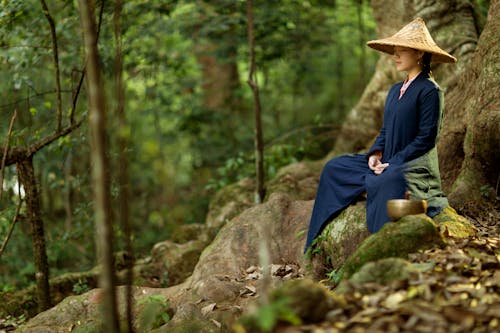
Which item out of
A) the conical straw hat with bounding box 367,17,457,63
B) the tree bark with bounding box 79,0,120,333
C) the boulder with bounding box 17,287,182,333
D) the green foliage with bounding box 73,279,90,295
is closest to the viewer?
the tree bark with bounding box 79,0,120,333

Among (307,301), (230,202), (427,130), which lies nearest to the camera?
(307,301)

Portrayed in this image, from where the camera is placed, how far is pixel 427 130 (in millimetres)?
4684

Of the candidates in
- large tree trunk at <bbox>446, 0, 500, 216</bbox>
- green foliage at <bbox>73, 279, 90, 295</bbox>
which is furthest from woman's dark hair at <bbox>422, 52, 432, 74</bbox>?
green foliage at <bbox>73, 279, 90, 295</bbox>

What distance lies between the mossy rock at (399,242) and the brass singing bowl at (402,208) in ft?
0.56

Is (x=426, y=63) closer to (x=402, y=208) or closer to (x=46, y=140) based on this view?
(x=402, y=208)

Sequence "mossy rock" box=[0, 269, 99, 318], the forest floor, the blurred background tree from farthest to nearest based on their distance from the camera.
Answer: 1. the blurred background tree
2. "mossy rock" box=[0, 269, 99, 318]
3. the forest floor

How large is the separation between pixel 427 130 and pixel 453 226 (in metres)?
0.85

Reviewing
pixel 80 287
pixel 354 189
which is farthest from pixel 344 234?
pixel 80 287

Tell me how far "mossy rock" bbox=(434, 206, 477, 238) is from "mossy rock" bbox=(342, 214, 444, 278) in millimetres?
328

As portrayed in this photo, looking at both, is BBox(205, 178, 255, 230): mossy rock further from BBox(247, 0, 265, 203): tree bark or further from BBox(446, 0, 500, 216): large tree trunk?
BBox(446, 0, 500, 216): large tree trunk

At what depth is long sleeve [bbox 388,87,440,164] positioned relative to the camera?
4684 millimetres

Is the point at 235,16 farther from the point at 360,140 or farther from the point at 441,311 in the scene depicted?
the point at 441,311

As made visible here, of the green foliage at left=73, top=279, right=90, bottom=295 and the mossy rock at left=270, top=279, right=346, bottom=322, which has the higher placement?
the mossy rock at left=270, top=279, right=346, bottom=322

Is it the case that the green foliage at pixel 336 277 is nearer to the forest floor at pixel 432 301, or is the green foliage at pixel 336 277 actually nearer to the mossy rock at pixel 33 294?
the forest floor at pixel 432 301
